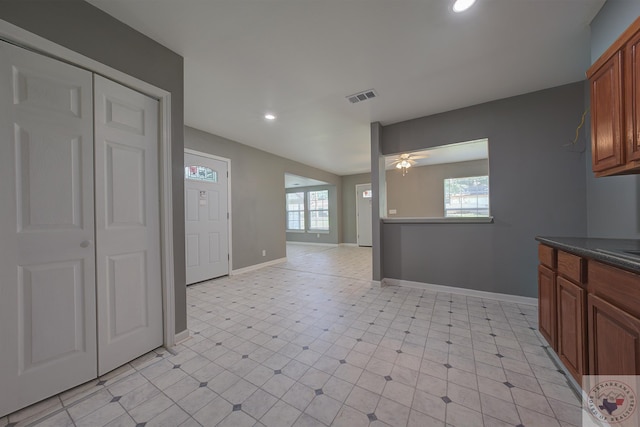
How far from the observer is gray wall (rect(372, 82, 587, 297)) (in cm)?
269

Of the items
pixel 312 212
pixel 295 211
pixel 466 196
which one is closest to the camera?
pixel 466 196

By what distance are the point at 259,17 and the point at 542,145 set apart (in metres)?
3.46

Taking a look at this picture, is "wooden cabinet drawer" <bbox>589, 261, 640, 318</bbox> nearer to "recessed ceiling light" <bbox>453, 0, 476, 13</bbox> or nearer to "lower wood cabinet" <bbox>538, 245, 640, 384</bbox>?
"lower wood cabinet" <bbox>538, 245, 640, 384</bbox>

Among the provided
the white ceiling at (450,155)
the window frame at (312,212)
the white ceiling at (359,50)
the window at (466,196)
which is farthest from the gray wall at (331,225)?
the white ceiling at (359,50)

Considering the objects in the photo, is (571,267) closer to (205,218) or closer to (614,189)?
(614,189)

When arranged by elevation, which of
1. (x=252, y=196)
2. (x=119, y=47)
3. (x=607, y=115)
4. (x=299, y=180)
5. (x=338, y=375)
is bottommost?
(x=338, y=375)

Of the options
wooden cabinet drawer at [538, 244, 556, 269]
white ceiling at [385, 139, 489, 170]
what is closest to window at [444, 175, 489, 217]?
white ceiling at [385, 139, 489, 170]

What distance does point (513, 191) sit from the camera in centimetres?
296

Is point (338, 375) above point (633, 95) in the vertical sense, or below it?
below

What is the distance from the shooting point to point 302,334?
7.39 feet

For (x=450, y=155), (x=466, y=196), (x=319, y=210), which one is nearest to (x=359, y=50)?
(x=450, y=155)

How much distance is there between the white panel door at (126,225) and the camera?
166 cm

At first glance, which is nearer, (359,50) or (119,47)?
(119,47)

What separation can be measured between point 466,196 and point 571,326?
228 inches
